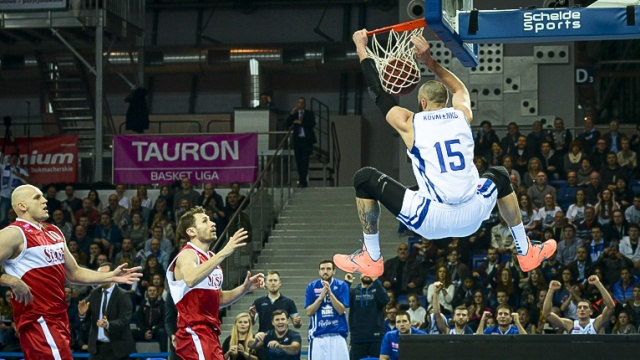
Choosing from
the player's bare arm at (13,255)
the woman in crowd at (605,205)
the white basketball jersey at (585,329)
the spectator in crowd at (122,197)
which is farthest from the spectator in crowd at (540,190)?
the player's bare arm at (13,255)

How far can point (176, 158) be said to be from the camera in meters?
24.4

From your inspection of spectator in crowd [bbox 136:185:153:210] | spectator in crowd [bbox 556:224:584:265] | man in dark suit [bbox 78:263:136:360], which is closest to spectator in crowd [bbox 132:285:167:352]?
man in dark suit [bbox 78:263:136:360]

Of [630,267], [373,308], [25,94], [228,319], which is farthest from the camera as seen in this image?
[25,94]

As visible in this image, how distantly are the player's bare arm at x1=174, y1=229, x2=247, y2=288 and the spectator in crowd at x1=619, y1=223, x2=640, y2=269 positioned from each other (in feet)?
34.0

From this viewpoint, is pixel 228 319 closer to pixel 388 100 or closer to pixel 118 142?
pixel 118 142

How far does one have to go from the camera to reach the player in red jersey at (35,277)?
9.25 m

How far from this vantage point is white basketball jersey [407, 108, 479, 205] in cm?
848

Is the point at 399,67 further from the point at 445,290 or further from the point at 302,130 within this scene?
the point at 302,130

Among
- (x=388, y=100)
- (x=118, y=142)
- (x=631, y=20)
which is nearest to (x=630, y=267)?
(x=631, y=20)

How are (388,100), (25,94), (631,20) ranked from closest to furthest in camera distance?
(388,100) → (631,20) → (25,94)

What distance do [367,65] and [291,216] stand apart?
14653 mm

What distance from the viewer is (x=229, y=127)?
32.0m

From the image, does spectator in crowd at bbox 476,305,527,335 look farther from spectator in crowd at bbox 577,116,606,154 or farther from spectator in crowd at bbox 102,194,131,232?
spectator in crowd at bbox 102,194,131,232

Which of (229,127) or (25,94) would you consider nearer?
(229,127)
